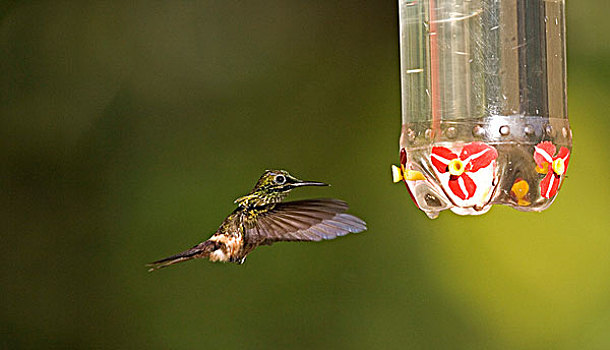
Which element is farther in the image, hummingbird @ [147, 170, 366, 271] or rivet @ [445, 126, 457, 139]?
hummingbird @ [147, 170, 366, 271]

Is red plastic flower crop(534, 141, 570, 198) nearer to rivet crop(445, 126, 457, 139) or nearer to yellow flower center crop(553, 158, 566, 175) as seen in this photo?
yellow flower center crop(553, 158, 566, 175)

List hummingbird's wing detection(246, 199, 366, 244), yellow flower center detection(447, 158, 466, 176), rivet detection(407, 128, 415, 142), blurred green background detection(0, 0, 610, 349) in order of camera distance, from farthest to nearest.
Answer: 1. blurred green background detection(0, 0, 610, 349)
2. hummingbird's wing detection(246, 199, 366, 244)
3. rivet detection(407, 128, 415, 142)
4. yellow flower center detection(447, 158, 466, 176)

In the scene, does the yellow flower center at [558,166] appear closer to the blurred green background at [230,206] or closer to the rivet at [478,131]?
the rivet at [478,131]

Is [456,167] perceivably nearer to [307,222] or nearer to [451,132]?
[451,132]

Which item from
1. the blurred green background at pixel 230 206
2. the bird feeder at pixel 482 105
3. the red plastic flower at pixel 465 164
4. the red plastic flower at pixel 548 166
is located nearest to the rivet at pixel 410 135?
the bird feeder at pixel 482 105

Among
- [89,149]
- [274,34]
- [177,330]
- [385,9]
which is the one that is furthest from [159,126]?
[385,9]

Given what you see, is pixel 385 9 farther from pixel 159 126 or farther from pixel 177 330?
pixel 177 330

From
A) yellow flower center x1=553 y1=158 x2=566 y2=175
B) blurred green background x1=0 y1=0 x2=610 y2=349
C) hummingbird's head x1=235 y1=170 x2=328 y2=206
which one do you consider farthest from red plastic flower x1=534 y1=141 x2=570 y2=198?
blurred green background x1=0 y1=0 x2=610 y2=349
